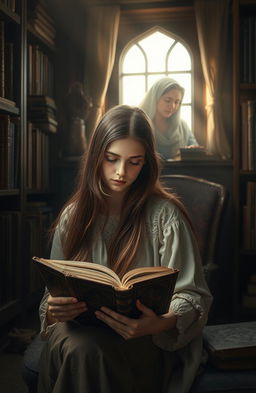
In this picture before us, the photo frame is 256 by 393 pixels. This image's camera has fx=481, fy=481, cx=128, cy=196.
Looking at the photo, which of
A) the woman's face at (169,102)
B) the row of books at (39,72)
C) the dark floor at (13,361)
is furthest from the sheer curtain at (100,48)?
the dark floor at (13,361)

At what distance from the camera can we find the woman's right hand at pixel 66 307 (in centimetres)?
117

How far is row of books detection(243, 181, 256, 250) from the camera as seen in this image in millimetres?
2809

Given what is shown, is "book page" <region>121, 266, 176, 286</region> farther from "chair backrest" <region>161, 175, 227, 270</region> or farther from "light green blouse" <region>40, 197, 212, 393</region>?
"chair backrest" <region>161, 175, 227, 270</region>

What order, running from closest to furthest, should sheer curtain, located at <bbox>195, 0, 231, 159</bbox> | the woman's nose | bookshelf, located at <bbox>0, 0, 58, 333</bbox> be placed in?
the woman's nose → bookshelf, located at <bbox>0, 0, 58, 333</bbox> → sheer curtain, located at <bbox>195, 0, 231, 159</bbox>

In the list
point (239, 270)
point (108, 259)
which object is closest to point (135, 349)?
point (108, 259)

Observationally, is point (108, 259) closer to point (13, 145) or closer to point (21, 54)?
point (13, 145)

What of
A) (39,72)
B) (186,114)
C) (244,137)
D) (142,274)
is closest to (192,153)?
(244,137)

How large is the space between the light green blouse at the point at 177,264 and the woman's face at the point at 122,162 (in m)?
0.13

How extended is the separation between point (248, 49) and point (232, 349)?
201 cm

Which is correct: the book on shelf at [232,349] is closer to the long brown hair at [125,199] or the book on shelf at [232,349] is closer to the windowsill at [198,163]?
the long brown hair at [125,199]

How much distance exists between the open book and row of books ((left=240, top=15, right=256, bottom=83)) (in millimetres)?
2006

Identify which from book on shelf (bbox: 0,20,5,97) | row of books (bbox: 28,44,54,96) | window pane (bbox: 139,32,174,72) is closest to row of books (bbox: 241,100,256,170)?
window pane (bbox: 139,32,174,72)

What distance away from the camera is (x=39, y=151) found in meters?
2.95

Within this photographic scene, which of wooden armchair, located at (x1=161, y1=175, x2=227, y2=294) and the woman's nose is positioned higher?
the woman's nose
